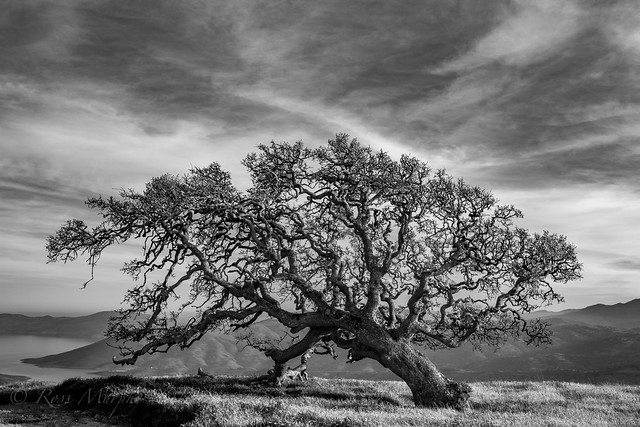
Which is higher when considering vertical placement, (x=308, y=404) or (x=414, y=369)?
(x=414, y=369)

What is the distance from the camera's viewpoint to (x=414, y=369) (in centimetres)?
2300

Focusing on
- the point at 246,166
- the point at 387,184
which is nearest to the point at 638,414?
the point at 387,184

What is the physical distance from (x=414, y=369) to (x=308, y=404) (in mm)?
5712

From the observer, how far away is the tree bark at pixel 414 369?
21.9 meters

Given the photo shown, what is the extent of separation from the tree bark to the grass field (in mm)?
848

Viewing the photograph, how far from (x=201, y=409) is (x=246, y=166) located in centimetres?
1377

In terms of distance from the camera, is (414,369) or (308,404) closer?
(308,404)

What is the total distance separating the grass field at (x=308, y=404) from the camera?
16.1 meters

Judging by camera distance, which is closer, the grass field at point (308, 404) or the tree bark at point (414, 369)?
the grass field at point (308, 404)

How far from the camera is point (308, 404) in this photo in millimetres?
20516

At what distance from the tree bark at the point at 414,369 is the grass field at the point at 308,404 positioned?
85 centimetres

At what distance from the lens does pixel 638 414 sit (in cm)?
1970

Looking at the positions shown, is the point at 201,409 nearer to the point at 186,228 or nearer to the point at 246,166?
the point at 186,228

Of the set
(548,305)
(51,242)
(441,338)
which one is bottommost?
(441,338)
